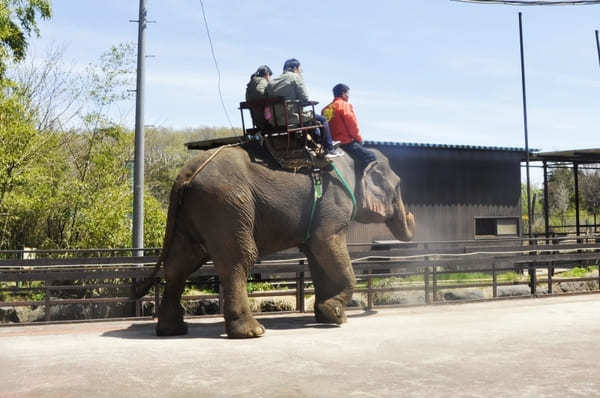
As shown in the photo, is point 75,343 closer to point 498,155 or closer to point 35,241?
point 35,241

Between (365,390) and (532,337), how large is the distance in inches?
137

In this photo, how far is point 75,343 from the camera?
310 inches

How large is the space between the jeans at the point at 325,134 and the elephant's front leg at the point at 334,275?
1.21 m

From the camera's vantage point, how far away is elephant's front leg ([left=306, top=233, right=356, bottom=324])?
9078mm

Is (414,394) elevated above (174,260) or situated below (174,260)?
below

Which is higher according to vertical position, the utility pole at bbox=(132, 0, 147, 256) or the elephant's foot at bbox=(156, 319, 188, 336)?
the utility pole at bbox=(132, 0, 147, 256)

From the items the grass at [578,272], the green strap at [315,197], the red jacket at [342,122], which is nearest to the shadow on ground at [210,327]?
the green strap at [315,197]

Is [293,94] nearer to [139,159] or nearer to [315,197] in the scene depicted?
→ [315,197]

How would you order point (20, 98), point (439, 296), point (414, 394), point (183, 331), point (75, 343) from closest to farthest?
1. point (414, 394)
2. point (75, 343)
3. point (183, 331)
4. point (439, 296)
5. point (20, 98)

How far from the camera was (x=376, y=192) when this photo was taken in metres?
10.1

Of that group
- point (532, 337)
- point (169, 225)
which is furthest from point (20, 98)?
point (532, 337)

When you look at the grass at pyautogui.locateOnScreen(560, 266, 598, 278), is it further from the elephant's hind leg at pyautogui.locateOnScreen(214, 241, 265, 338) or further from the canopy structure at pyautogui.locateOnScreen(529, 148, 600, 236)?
the elephant's hind leg at pyautogui.locateOnScreen(214, 241, 265, 338)

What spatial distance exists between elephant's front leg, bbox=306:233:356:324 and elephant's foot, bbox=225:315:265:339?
129 cm

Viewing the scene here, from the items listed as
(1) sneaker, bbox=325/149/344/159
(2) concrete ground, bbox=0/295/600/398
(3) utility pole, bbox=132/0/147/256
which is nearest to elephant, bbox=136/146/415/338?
(1) sneaker, bbox=325/149/344/159
